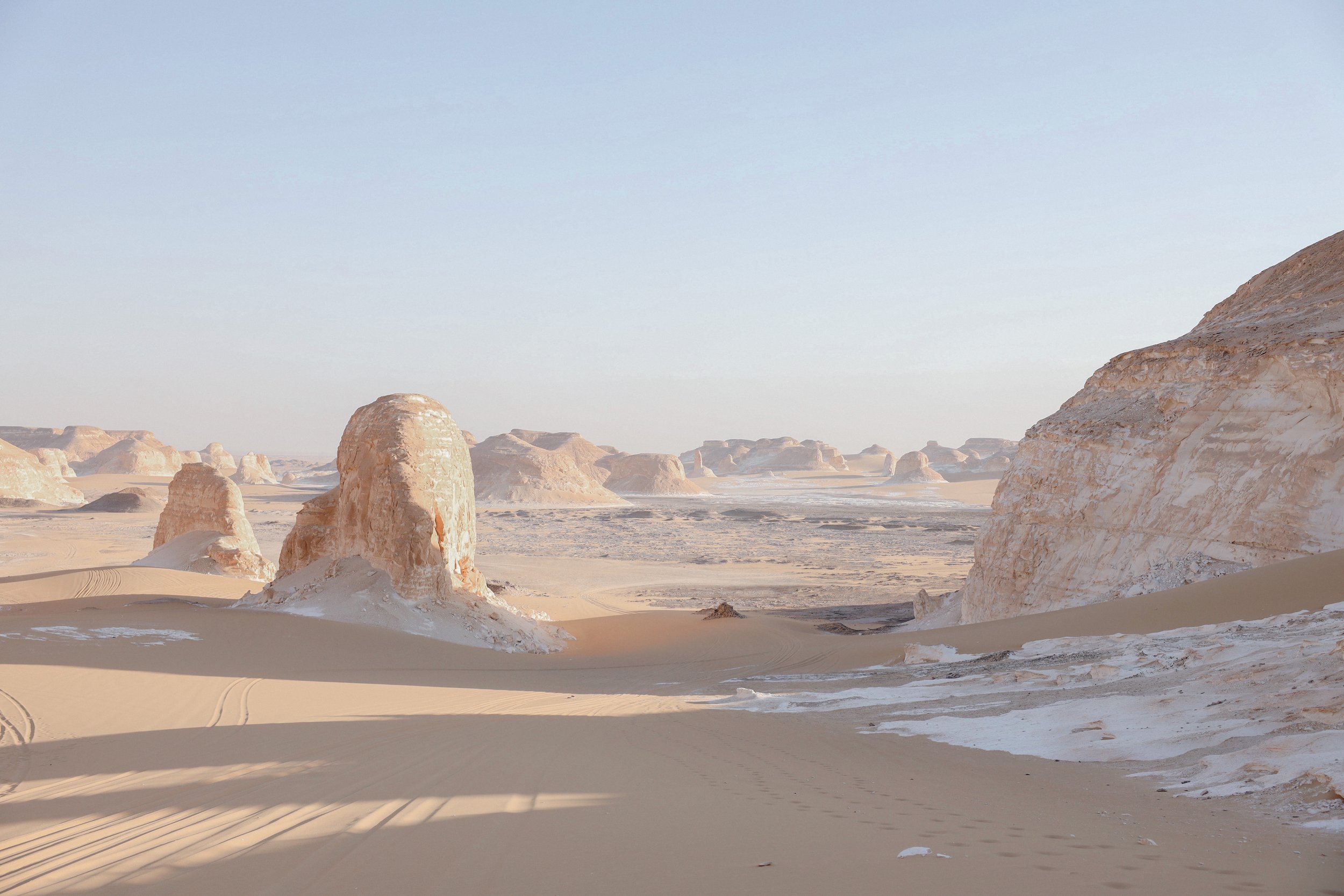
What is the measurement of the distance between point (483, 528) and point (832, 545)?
21.2m

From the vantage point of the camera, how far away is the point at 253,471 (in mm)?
98375

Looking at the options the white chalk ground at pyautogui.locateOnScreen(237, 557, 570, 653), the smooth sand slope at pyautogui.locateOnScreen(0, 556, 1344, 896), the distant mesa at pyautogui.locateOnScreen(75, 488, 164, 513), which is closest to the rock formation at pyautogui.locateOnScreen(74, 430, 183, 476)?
the distant mesa at pyautogui.locateOnScreen(75, 488, 164, 513)

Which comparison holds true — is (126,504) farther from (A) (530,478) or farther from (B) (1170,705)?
(B) (1170,705)

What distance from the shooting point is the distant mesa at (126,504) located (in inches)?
2078

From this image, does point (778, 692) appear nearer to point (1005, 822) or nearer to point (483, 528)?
point (1005, 822)

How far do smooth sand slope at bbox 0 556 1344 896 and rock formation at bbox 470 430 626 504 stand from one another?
6399 cm

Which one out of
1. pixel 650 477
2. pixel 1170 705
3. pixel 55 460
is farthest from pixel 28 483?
pixel 1170 705

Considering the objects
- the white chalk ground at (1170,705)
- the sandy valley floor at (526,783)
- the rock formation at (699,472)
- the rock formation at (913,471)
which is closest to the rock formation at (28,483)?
the sandy valley floor at (526,783)

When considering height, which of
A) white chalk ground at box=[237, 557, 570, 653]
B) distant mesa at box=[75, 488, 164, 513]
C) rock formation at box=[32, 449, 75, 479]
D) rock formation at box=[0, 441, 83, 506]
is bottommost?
white chalk ground at box=[237, 557, 570, 653]

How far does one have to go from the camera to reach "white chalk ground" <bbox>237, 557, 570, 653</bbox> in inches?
570

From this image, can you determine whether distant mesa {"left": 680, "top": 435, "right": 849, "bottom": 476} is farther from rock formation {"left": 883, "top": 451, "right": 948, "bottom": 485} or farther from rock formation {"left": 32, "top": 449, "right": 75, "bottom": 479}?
rock formation {"left": 32, "top": 449, "right": 75, "bottom": 479}

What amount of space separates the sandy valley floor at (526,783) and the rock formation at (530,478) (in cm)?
5911

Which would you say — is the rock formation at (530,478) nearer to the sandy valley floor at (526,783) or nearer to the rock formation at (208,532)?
the rock formation at (208,532)

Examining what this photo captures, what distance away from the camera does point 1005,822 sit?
156 inches
